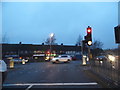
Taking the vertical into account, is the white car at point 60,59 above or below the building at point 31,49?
below

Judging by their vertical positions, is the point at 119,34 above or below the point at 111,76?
above

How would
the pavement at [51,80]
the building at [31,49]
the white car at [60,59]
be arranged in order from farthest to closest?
the building at [31,49], the white car at [60,59], the pavement at [51,80]

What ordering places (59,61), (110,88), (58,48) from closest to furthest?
(110,88), (59,61), (58,48)

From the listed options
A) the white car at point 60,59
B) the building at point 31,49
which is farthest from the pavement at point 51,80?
the building at point 31,49

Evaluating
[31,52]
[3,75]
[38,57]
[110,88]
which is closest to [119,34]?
[110,88]

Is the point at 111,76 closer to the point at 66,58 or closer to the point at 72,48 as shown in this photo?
the point at 66,58

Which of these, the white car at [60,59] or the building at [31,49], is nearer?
the white car at [60,59]

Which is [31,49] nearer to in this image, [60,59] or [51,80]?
[60,59]

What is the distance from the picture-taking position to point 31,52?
99562 millimetres

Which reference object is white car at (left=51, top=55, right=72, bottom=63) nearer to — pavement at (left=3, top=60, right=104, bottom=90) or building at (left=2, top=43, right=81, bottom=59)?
pavement at (left=3, top=60, right=104, bottom=90)

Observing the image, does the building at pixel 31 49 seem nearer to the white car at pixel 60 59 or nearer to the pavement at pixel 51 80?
the white car at pixel 60 59

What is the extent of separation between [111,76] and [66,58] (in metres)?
28.0

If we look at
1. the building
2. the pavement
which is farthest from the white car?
the building

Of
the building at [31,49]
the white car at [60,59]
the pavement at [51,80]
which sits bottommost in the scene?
the pavement at [51,80]
